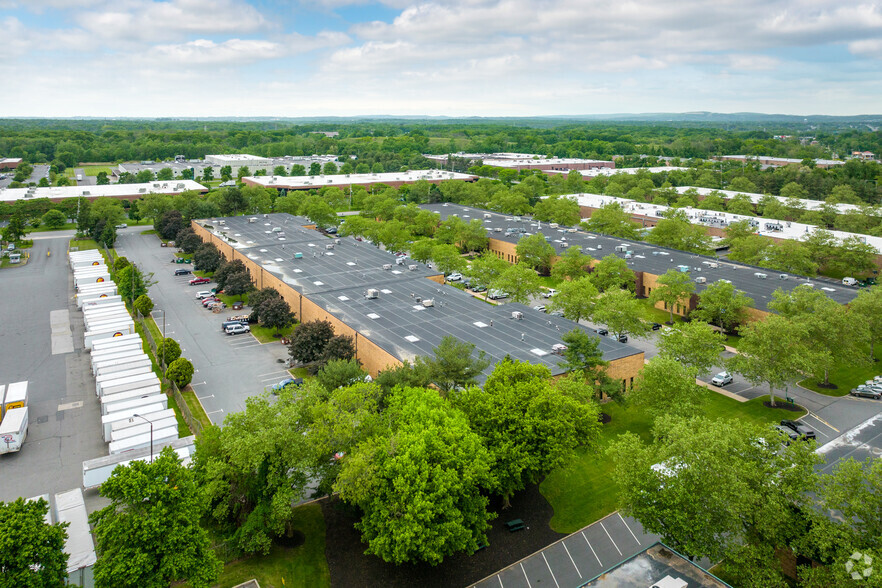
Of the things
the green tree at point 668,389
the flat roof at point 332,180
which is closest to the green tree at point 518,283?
the green tree at point 668,389

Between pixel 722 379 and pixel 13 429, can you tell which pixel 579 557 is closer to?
pixel 722 379

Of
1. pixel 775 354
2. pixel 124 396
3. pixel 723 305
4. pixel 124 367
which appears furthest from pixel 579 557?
pixel 124 367

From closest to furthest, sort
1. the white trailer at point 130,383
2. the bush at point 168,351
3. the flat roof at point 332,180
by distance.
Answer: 1. the white trailer at point 130,383
2. the bush at point 168,351
3. the flat roof at point 332,180

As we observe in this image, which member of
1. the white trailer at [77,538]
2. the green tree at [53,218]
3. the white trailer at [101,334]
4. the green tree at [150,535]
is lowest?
the white trailer at [77,538]

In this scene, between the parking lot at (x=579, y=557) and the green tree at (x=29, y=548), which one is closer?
the green tree at (x=29, y=548)

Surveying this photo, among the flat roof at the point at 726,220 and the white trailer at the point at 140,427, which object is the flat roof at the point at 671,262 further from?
the white trailer at the point at 140,427

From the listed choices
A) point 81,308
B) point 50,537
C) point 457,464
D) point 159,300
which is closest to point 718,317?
point 457,464
